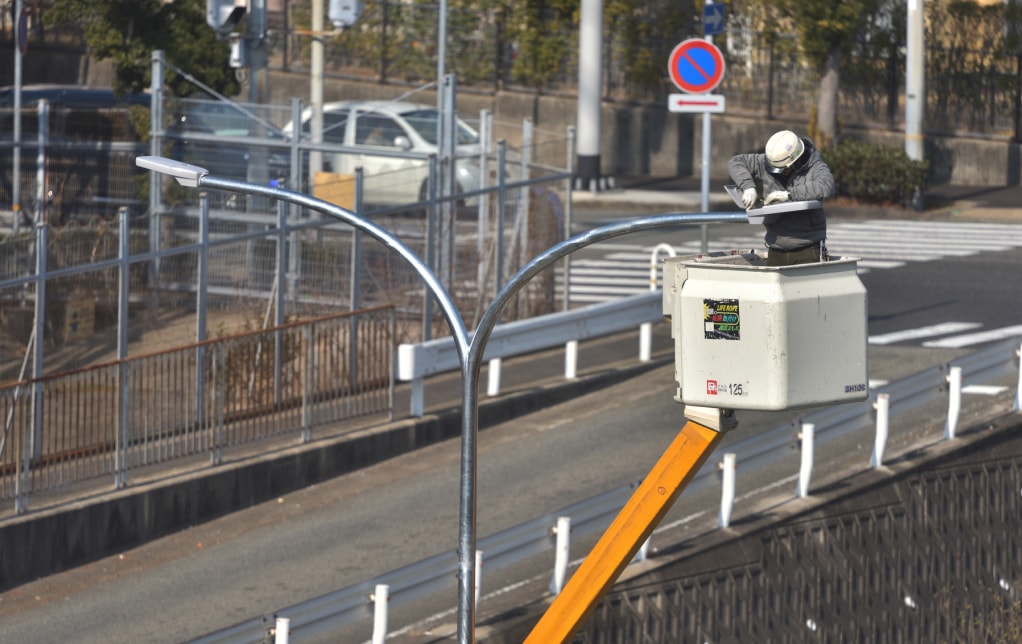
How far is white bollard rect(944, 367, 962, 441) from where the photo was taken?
49.1 feet

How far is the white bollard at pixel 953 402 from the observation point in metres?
15.0

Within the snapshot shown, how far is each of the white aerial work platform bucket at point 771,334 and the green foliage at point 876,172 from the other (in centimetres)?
2113

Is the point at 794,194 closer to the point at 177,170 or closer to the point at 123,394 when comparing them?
the point at 177,170

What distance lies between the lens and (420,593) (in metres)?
10.8

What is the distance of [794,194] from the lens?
8516 millimetres

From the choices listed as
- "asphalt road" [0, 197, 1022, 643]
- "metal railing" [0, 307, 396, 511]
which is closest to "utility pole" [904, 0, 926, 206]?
"asphalt road" [0, 197, 1022, 643]

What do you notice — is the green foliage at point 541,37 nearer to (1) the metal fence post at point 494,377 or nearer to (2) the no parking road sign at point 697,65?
(2) the no parking road sign at point 697,65

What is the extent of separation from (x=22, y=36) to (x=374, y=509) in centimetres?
1229

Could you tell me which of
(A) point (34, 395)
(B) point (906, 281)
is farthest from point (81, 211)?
(B) point (906, 281)

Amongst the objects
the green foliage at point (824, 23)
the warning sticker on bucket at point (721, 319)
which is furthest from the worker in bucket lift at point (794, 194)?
the green foliage at point (824, 23)

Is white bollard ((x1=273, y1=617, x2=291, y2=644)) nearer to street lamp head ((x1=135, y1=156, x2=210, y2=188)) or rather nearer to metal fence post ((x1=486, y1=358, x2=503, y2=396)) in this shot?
street lamp head ((x1=135, y1=156, x2=210, y2=188))

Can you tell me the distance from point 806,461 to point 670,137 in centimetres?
2164

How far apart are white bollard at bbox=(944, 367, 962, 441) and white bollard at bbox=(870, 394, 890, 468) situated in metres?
0.90

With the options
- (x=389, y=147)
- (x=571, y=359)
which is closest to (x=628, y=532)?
(x=571, y=359)
